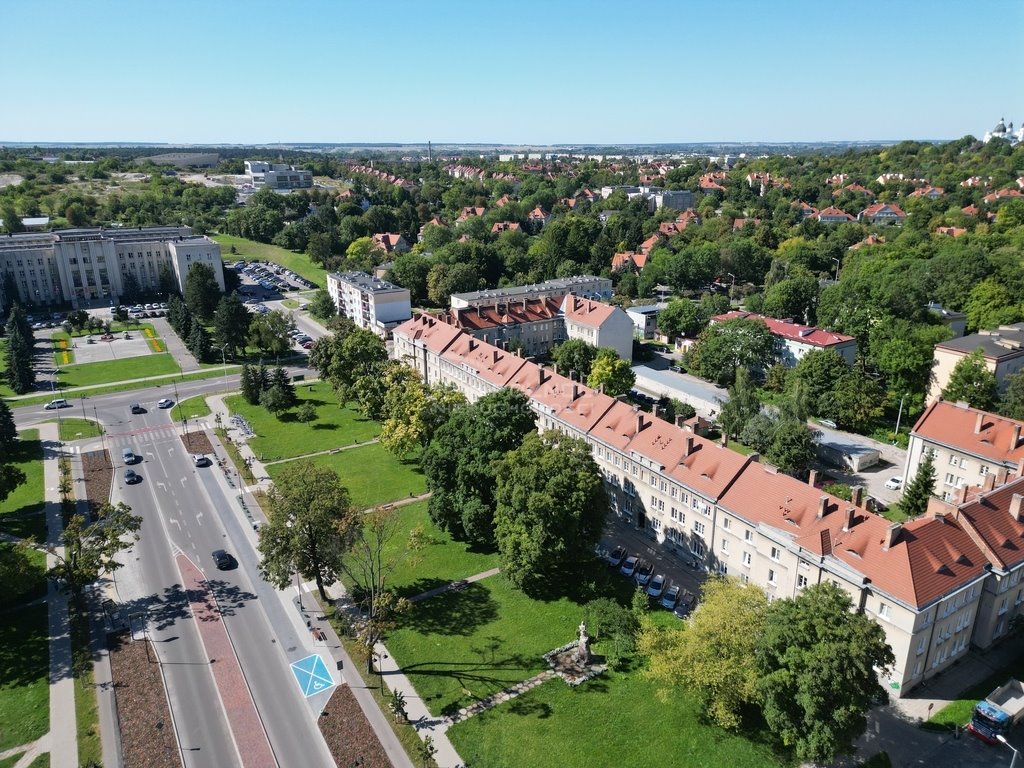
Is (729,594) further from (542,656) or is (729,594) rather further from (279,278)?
(279,278)

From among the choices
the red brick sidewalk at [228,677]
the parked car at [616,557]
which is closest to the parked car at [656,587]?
the parked car at [616,557]

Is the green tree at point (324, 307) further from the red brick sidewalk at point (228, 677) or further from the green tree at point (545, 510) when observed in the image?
the green tree at point (545, 510)

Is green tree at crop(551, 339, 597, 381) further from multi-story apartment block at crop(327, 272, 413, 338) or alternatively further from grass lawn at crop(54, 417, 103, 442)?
grass lawn at crop(54, 417, 103, 442)

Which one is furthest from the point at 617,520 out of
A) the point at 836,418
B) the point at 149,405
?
the point at 149,405

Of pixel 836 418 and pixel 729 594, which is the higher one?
pixel 729 594

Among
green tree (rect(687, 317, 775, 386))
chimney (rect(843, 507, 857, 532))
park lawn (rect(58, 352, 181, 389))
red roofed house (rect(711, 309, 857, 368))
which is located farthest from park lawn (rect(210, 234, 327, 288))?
chimney (rect(843, 507, 857, 532))
